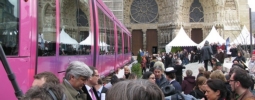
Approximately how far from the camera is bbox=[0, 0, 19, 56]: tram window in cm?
388

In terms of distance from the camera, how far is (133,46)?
3162 cm

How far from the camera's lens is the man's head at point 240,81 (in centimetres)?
373

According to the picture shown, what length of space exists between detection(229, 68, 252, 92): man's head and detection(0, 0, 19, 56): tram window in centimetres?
263

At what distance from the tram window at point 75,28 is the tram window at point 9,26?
1208 millimetres

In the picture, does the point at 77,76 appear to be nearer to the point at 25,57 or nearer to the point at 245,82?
the point at 25,57

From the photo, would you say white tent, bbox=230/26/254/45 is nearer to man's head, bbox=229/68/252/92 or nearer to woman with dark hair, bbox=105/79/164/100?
man's head, bbox=229/68/252/92

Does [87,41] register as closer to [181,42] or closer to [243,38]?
[181,42]

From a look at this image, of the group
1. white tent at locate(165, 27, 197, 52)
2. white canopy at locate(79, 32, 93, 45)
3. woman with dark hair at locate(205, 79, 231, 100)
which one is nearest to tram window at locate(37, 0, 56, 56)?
white canopy at locate(79, 32, 93, 45)

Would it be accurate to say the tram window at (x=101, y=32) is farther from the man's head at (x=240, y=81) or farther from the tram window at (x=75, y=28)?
the man's head at (x=240, y=81)

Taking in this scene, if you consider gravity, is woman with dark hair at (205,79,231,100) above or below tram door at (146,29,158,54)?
below

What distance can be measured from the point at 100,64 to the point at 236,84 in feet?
18.7

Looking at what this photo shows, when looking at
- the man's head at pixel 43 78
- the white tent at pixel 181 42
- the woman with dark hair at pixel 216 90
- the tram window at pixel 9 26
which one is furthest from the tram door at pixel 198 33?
the man's head at pixel 43 78

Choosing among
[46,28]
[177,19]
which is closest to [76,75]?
[46,28]

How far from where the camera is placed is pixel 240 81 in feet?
12.4
